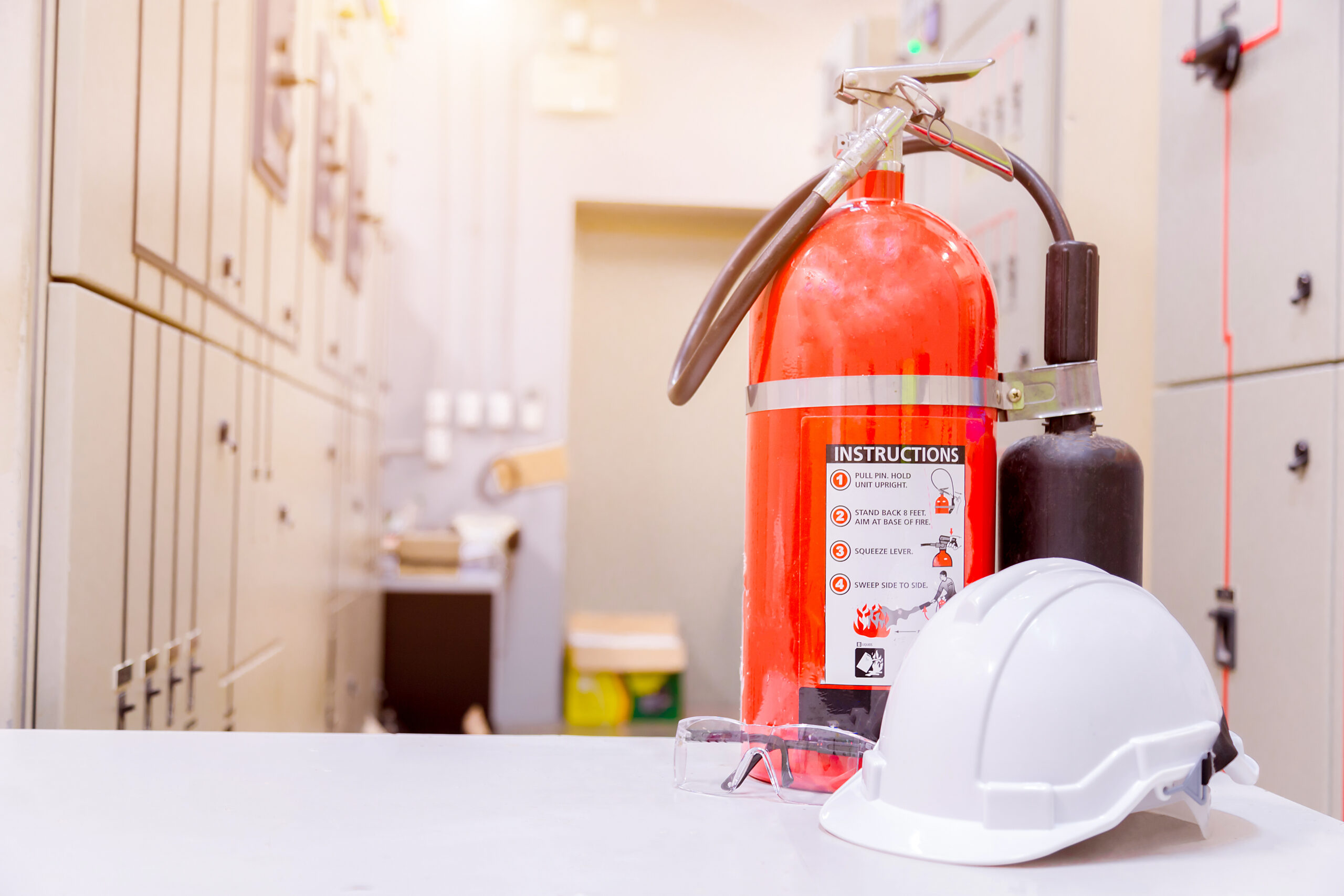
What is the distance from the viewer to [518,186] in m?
4.16

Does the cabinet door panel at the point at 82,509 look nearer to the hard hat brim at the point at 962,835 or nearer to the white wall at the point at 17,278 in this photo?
the white wall at the point at 17,278

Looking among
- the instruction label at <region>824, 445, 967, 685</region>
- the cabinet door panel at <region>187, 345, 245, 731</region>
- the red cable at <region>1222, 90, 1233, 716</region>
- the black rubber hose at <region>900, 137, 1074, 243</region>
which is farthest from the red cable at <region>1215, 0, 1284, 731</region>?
the cabinet door panel at <region>187, 345, 245, 731</region>

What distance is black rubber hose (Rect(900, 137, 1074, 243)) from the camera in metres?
0.56

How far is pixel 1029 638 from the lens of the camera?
41 cm

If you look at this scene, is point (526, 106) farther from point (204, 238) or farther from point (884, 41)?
point (204, 238)

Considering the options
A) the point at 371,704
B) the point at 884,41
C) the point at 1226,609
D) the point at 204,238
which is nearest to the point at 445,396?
the point at 371,704

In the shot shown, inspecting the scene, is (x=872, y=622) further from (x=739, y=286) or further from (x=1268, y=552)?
(x=1268, y=552)

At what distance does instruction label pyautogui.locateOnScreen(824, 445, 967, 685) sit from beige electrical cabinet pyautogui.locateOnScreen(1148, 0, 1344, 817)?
2.96 ft

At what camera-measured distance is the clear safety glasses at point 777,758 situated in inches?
19.2

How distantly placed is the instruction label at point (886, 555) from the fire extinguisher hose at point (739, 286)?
0.10 metres

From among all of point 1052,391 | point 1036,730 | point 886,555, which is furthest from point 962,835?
point 1052,391

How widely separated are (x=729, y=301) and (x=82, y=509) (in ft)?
2.36

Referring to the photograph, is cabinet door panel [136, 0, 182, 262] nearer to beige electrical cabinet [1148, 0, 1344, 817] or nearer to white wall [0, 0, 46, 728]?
white wall [0, 0, 46, 728]

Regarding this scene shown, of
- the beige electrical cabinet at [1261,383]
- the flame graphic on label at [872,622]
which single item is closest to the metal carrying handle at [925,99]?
the flame graphic on label at [872,622]
